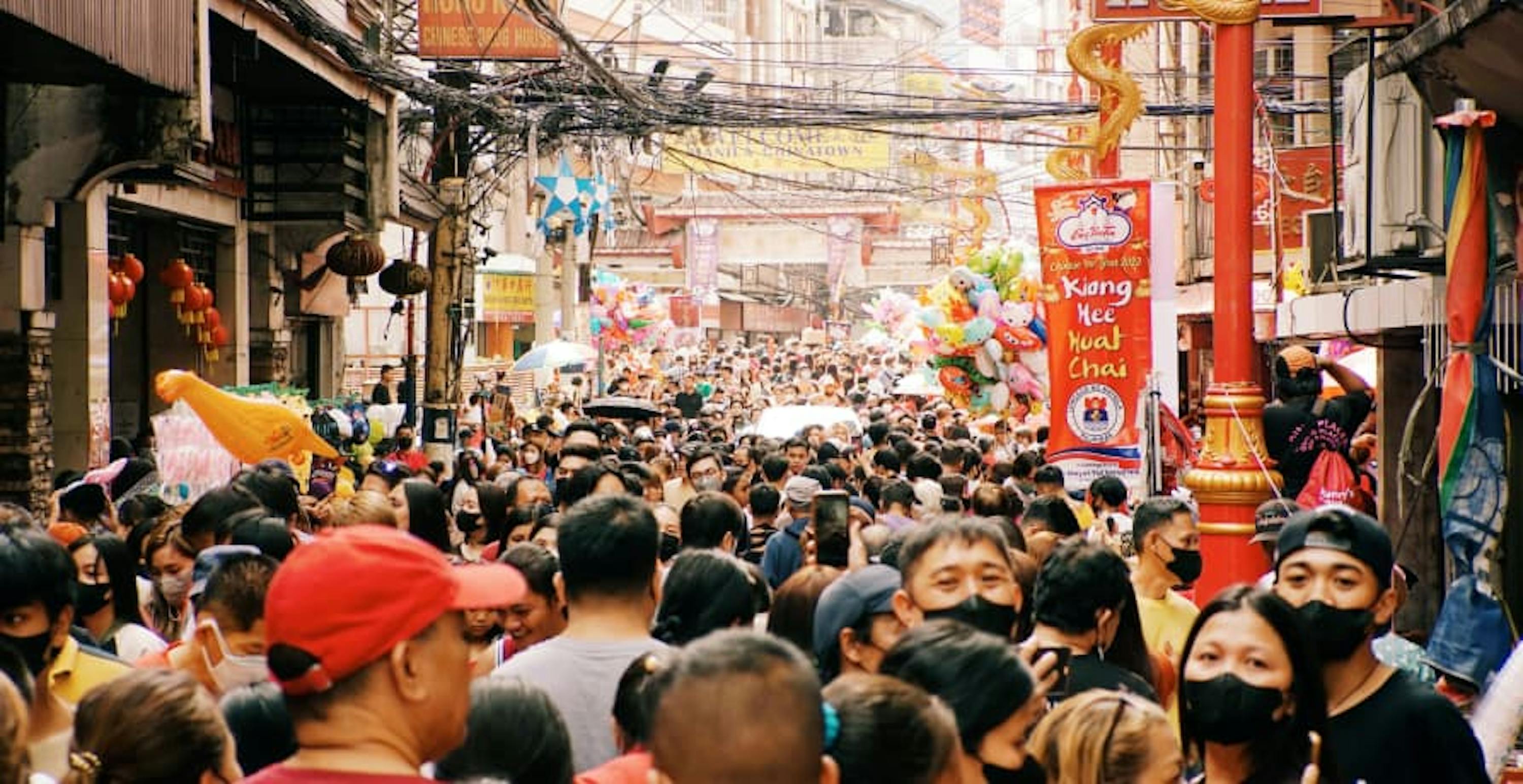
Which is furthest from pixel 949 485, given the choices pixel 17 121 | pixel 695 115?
pixel 695 115

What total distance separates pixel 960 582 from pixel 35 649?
2.41 meters

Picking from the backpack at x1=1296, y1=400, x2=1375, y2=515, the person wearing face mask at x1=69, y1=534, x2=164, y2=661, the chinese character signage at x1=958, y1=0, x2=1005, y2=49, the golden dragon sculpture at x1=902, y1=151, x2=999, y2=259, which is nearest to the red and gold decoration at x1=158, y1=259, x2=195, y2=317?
the backpack at x1=1296, y1=400, x2=1375, y2=515

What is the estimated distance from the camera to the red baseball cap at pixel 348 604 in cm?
320

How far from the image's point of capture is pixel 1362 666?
5.05 meters

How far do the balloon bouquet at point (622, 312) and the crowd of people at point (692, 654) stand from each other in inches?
1442

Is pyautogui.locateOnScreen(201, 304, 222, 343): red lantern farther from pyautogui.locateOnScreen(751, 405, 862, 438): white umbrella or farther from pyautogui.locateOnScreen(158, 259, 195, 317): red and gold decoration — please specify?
pyautogui.locateOnScreen(751, 405, 862, 438): white umbrella

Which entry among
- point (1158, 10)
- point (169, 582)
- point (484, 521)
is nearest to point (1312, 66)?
point (1158, 10)

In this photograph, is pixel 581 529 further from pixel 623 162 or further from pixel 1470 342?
pixel 623 162

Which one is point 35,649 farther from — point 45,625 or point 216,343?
point 216,343

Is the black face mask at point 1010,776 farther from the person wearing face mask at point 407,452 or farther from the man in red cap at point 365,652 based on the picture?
the person wearing face mask at point 407,452

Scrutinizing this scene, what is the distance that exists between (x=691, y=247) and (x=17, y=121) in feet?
163

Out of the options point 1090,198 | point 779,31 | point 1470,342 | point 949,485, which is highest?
point 779,31

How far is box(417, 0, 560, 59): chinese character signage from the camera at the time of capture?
19547 millimetres

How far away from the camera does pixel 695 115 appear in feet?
68.2
